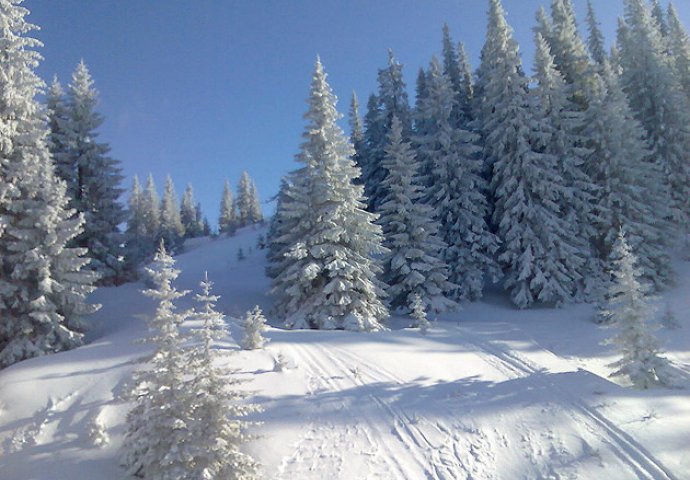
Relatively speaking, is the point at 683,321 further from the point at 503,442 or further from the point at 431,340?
the point at 503,442

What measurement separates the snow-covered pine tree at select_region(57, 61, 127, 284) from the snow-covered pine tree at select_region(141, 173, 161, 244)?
4630 centimetres

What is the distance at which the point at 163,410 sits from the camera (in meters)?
Answer: 6.79

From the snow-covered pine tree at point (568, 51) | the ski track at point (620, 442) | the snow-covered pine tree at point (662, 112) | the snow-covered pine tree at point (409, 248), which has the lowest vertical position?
the ski track at point (620, 442)

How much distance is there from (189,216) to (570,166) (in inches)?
3300

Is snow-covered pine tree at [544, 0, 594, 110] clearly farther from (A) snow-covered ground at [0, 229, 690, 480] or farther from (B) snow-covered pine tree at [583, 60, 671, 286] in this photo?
(A) snow-covered ground at [0, 229, 690, 480]

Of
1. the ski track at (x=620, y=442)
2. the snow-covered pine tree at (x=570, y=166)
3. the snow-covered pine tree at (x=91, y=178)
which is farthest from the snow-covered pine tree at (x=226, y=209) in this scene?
the ski track at (x=620, y=442)

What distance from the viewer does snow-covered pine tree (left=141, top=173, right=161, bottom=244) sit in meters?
70.1

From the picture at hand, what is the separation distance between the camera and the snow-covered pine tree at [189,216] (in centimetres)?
9155

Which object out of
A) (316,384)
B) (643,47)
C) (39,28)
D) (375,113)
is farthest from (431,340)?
(643,47)

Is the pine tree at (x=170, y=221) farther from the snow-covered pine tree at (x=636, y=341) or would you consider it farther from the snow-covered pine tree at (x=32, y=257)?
the snow-covered pine tree at (x=636, y=341)

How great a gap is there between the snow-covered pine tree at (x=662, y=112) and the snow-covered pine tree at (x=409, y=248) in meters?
15.2

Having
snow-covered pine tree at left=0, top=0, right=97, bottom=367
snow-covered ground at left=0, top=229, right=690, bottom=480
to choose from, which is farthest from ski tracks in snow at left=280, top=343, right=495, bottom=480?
snow-covered pine tree at left=0, top=0, right=97, bottom=367

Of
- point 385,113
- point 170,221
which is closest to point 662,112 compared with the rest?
point 385,113

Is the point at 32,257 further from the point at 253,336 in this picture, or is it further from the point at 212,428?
the point at 212,428
